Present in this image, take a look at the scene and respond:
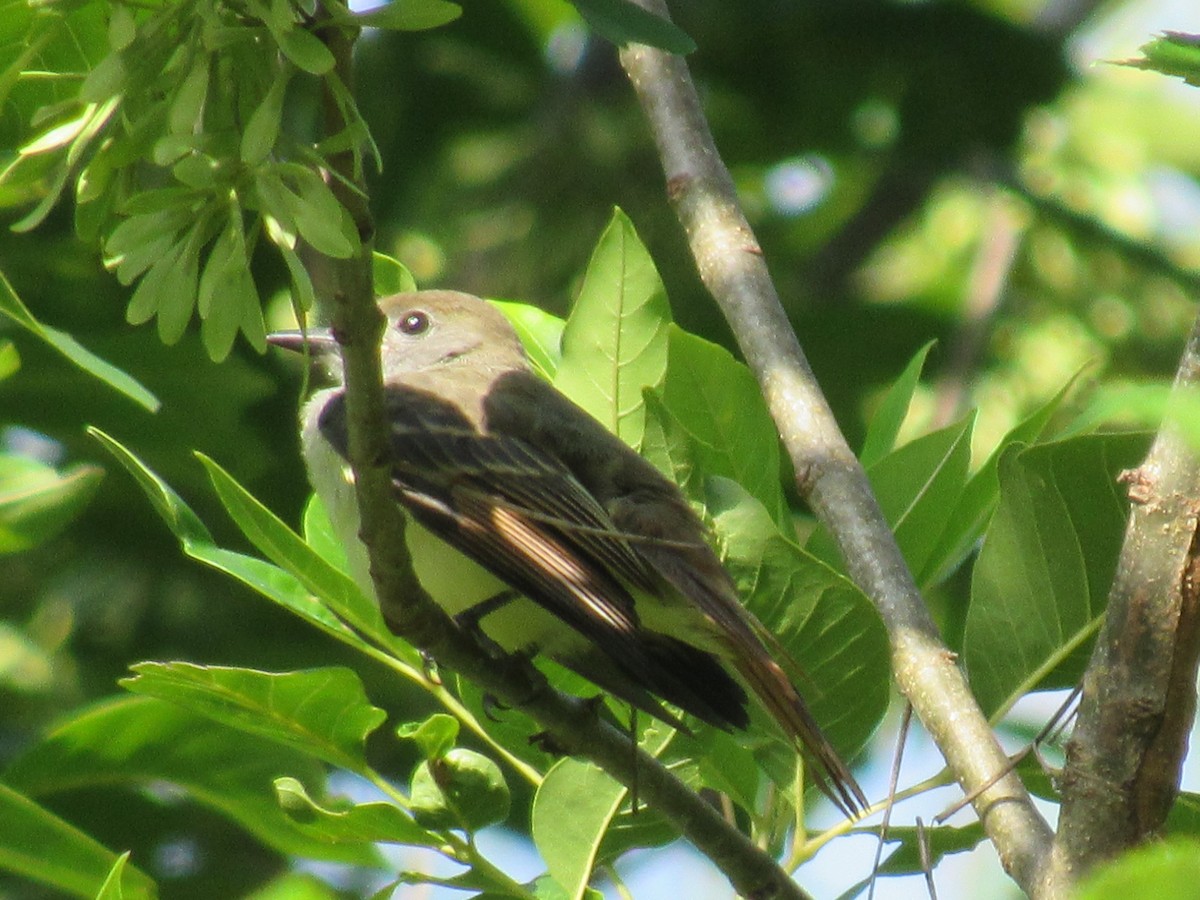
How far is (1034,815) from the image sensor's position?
2496 millimetres

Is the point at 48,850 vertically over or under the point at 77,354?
under

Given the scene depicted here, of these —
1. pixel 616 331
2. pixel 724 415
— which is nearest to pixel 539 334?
pixel 616 331

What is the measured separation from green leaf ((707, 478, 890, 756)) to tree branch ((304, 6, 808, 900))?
40 cm

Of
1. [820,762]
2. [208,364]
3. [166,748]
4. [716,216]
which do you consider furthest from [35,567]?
[820,762]

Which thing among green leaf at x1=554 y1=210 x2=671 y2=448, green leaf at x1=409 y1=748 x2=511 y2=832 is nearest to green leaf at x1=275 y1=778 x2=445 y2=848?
green leaf at x1=409 y1=748 x2=511 y2=832

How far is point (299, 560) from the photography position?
9.85 ft

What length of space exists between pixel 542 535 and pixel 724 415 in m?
0.43

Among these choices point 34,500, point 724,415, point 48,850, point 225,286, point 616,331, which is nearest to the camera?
point 225,286

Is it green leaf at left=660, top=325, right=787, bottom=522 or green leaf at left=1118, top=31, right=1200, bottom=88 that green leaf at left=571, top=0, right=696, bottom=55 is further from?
green leaf at left=660, top=325, right=787, bottom=522

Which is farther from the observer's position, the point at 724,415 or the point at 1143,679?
the point at 724,415

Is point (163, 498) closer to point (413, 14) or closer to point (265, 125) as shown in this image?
point (265, 125)

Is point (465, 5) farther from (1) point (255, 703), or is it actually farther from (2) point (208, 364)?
(1) point (255, 703)

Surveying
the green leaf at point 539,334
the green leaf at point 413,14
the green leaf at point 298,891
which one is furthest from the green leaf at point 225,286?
the green leaf at point 539,334

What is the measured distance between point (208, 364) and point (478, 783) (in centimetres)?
212
